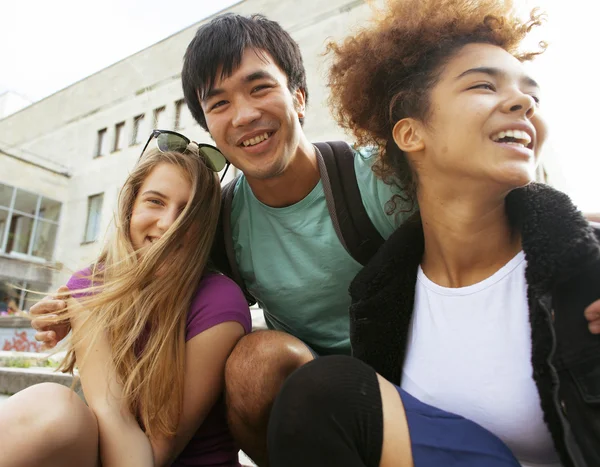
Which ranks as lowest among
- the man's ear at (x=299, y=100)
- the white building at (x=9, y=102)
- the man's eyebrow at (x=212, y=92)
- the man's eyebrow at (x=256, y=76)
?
the man's eyebrow at (x=212, y=92)

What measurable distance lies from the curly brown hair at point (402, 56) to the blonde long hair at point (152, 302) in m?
0.79

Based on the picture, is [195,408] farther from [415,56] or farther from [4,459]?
[415,56]

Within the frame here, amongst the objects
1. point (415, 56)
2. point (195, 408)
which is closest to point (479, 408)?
point (195, 408)

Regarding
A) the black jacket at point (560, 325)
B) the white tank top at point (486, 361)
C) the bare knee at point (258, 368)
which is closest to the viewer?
the black jacket at point (560, 325)

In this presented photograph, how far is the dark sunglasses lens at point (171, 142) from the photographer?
7.41 ft

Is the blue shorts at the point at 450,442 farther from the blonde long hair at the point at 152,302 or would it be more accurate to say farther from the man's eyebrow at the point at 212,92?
the man's eyebrow at the point at 212,92

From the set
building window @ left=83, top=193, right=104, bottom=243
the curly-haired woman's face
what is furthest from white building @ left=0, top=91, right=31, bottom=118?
the curly-haired woman's face

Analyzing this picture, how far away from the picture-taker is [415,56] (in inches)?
70.6

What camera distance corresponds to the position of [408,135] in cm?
174

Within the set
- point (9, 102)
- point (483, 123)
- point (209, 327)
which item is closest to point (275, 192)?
point (209, 327)

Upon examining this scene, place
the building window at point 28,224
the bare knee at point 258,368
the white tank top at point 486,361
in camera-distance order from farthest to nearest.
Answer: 1. the building window at point 28,224
2. the bare knee at point 258,368
3. the white tank top at point 486,361

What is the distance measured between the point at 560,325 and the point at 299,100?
73.7 inches

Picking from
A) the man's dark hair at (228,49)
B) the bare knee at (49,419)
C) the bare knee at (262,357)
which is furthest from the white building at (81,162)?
the bare knee at (49,419)

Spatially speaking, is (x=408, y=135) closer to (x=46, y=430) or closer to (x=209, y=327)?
(x=209, y=327)
